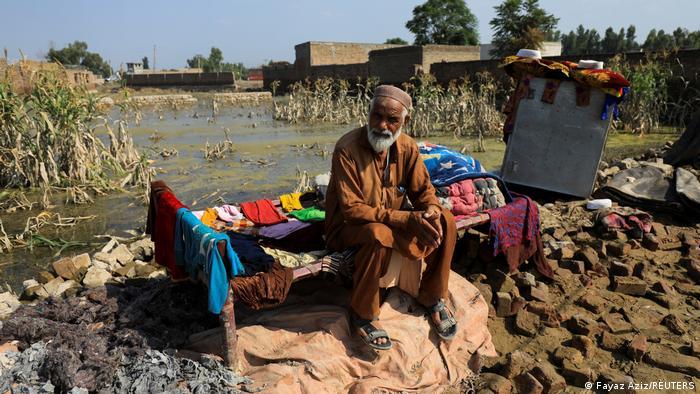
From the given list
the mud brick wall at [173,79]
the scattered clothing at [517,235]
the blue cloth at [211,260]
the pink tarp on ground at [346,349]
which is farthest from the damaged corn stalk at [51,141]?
the mud brick wall at [173,79]

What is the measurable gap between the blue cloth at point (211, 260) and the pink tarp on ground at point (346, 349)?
0.43m

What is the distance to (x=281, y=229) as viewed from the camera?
3.96m

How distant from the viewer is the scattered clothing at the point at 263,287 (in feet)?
8.92

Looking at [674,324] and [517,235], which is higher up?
[517,235]

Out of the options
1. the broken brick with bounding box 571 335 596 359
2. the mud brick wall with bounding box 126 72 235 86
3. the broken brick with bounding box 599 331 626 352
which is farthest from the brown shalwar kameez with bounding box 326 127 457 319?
the mud brick wall with bounding box 126 72 235 86

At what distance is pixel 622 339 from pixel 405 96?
6.85 ft

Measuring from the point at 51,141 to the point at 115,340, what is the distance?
4.92 metres

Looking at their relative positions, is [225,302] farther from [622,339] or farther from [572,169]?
[572,169]

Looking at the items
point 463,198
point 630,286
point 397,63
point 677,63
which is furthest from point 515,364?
point 397,63

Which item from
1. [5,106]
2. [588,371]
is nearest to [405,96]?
[588,371]

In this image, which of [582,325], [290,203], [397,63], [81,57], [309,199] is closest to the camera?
[582,325]

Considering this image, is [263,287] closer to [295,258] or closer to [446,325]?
[295,258]

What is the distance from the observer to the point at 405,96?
10.0 ft

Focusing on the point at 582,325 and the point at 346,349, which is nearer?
the point at 346,349
